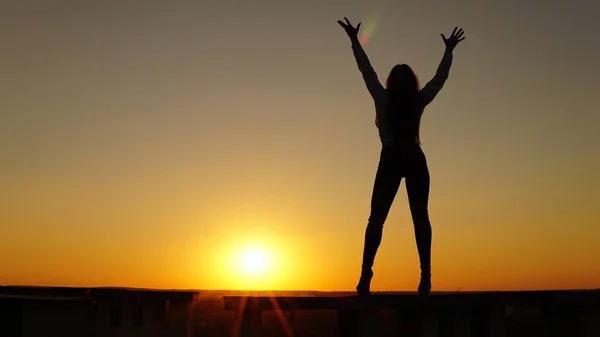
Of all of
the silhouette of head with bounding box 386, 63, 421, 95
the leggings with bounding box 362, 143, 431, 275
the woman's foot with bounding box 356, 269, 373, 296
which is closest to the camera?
the woman's foot with bounding box 356, 269, 373, 296

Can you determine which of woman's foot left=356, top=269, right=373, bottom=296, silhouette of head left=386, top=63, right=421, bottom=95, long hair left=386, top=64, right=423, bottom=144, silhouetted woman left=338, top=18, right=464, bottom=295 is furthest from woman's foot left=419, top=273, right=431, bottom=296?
silhouette of head left=386, top=63, right=421, bottom=95

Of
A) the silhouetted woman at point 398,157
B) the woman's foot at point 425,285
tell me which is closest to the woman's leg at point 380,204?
the silhouetted woman at point 398,157

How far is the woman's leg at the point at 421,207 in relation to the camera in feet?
29.6

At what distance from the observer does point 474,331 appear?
8.84m

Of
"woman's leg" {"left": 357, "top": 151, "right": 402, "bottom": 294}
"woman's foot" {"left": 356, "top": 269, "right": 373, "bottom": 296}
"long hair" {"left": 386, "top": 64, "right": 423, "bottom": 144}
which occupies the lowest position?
"woman's foot" {"left": 356, "top": 269, "right": 373, "bottom": 296}

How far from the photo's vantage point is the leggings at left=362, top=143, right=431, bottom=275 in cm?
892

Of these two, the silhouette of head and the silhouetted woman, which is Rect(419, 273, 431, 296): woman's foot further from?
the silhouette of head

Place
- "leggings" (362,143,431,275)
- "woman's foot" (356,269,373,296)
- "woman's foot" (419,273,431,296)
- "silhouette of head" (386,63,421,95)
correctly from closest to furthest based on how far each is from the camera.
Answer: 1. "woman's foot" (356,269,373,296)
2. "woman's foot" (419,273,431,296)
3. "leggings" (362,143,431,275)
4. "silhouette of head" (386,63,421,95)

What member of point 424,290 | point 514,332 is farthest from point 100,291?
point 514,332

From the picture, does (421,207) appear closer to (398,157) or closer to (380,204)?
(380,204)

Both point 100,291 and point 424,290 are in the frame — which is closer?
point 424,290

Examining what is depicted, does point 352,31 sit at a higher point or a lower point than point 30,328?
higher

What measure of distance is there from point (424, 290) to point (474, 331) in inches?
28.9

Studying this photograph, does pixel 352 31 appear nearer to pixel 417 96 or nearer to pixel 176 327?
pixel 417 96
